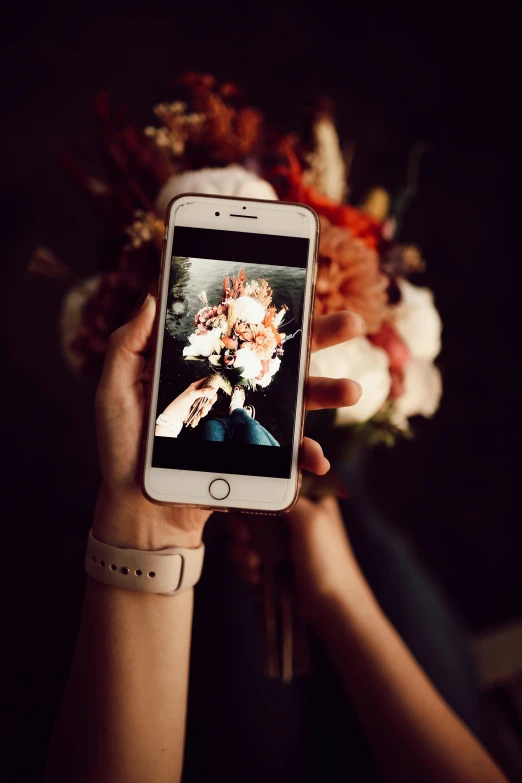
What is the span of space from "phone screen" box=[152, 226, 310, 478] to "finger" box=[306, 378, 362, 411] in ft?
0.06

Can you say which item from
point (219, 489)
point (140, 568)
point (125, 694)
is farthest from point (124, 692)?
point (219, 489)

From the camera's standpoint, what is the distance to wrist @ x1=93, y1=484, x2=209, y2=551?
0.51 meters

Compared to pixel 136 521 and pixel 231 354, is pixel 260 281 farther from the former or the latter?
Result: pixel 136 521

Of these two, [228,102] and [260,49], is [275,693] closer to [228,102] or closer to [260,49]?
[228,102]

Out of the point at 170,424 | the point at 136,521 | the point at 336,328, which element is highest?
the point at 336,328

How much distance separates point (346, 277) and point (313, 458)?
189 mm

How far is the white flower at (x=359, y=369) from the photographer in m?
0.51

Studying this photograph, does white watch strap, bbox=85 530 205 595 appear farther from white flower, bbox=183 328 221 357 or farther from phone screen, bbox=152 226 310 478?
white flower, bbox=183 328 221 357

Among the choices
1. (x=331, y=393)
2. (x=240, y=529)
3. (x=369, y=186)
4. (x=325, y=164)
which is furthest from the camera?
(x=369, y=186)

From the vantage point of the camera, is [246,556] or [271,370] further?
[246,556]

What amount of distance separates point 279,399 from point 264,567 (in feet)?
1.17

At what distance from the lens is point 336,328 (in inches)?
18.8

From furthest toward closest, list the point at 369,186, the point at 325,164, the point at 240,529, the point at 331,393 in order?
the point at 369,186, the point at 240,529, the point at 325,164, the point at 331,393

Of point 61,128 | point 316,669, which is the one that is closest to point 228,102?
point 61,128
